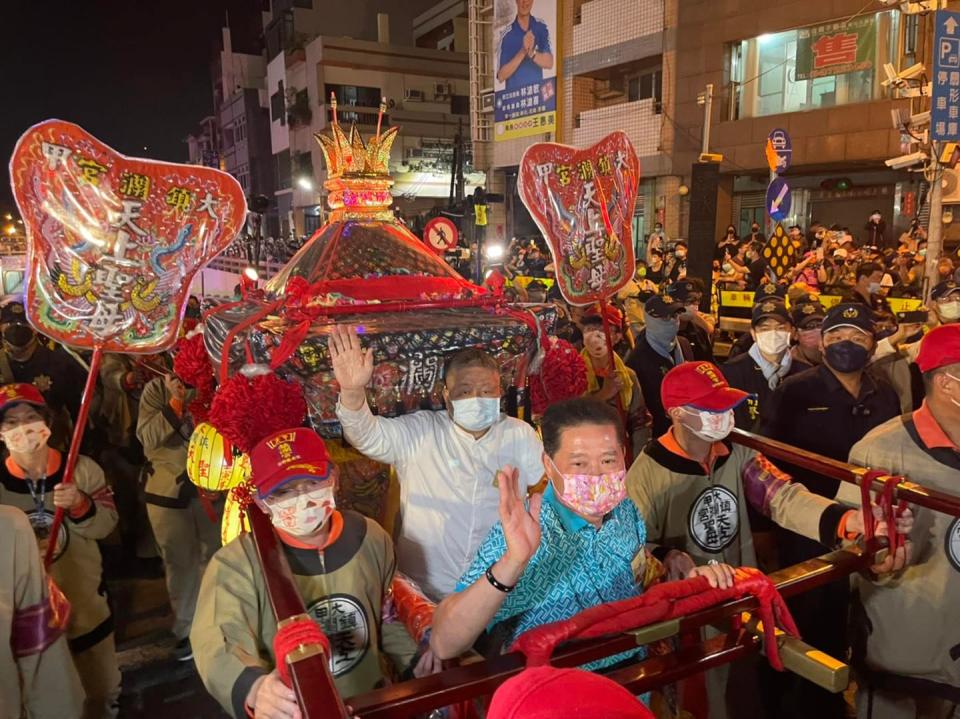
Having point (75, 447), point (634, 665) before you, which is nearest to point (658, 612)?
point (634, 665)

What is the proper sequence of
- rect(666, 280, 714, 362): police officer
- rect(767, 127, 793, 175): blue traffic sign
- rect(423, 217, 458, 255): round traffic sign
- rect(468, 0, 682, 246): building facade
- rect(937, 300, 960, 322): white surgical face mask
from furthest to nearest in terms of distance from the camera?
1. rect(468, 0, 682, 246): building facade
2. rect(767, 127, 793, 175): blue traffic sign
3. rect(423, 217, 458, 255): round traffic sign
4. rect(666, 280, 714, 362): police officer
5. rect(937, 300, 960, 322): white surgical face mask

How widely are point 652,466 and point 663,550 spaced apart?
38 cm

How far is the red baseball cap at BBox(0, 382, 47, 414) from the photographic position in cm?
282

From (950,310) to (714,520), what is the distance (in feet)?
13.3

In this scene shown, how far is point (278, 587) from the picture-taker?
171 centimetres

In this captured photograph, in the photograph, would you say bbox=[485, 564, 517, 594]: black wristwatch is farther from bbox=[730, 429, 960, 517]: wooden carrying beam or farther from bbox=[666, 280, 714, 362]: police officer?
bbox=[666, 280, 714, 362]: police officer

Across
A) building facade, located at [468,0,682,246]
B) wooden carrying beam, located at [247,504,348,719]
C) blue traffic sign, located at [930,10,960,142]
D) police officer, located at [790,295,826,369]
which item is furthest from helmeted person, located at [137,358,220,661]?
building facade, located at [468,0,682,246]

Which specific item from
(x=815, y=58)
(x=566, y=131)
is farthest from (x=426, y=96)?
(x=815, y=58)

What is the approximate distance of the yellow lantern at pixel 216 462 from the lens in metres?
2.93

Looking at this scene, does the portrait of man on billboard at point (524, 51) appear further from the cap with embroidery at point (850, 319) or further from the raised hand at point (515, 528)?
the raised hand at point (515, 528)

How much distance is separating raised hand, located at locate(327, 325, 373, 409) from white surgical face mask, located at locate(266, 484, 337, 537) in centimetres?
54

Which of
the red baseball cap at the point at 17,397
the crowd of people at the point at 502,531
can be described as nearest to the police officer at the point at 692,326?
the crowd of people at the point at 502,531

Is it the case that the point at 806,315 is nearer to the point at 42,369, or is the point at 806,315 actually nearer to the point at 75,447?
the point at 75,447

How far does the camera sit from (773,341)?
431cm
